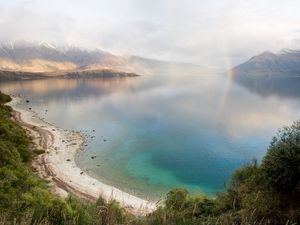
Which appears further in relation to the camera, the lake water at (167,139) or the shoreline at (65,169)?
the lake water at (167,139)

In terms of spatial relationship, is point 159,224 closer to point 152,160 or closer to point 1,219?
point 1,219

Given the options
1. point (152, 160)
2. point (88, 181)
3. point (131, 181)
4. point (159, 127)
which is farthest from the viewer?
point (159, 127)

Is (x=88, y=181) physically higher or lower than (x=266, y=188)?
lower

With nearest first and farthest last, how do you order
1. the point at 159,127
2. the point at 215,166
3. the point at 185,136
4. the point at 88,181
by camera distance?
→ the point at 88,181, the point at 215,166, the point at 185,136, the point at 159,127

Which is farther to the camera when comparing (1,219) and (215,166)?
(215,166)

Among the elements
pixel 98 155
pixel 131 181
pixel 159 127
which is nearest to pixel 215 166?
pixel 131 181

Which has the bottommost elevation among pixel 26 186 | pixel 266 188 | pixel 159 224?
pixel 26 186

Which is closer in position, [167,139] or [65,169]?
[65,169]

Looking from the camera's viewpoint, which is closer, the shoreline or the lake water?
the shoreline
